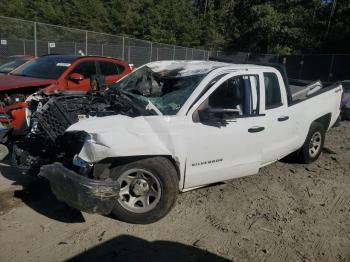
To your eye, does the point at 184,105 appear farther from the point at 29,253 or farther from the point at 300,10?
the point at 300,10

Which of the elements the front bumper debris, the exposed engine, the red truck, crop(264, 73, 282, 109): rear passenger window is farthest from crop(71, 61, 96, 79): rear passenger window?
the front bumper debris

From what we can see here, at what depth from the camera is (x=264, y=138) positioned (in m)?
5.23

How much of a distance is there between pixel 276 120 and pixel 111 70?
5.69 m

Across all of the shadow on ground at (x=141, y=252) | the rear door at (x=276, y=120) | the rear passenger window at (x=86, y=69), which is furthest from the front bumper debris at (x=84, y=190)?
the rear passenger window at (x=86, y=69)

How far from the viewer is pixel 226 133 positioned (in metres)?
4.72

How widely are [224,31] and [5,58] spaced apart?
116ft

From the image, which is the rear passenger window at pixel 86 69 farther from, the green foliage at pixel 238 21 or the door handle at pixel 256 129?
the green foliage at pixel 238 21

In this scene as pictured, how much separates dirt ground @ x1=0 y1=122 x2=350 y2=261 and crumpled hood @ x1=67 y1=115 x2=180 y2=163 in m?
0.84

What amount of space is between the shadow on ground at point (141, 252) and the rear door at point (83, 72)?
504 cm

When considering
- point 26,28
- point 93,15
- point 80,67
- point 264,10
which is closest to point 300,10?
point 264,10

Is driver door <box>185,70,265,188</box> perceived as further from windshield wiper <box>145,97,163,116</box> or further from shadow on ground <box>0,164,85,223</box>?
shadow on ground <box>0,164,85,223</box>

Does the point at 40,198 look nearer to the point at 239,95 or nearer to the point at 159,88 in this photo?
the point at 159,88

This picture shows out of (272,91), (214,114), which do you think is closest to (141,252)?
(214,114)

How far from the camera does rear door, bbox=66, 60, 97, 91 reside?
27.6ft
